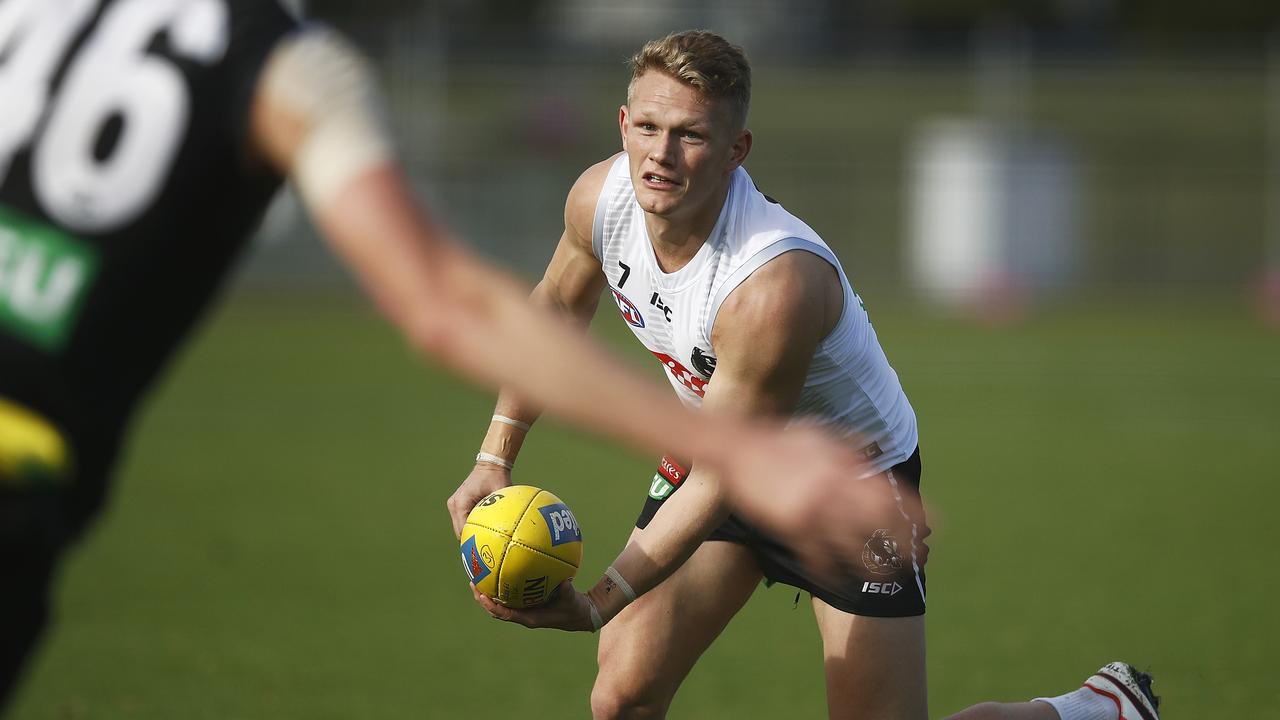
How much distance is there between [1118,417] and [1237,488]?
4.40 m

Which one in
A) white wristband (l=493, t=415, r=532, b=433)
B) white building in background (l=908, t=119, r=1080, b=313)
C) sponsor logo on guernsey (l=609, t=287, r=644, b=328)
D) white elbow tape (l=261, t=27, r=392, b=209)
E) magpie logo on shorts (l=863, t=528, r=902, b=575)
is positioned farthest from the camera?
white building in background (l=908, t=119, r=1080, b=313)

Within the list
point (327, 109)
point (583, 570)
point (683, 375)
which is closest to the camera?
point (327, 109)

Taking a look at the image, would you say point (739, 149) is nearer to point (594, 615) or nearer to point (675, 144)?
point (675, 144)

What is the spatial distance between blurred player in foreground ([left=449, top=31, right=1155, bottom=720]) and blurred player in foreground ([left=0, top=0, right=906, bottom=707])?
70.9 inches

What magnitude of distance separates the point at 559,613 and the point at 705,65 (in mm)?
1605

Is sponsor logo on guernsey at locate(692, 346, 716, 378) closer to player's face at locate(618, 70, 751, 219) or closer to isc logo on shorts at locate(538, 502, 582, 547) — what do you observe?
player's face at locate(618, 70, 751, 219)

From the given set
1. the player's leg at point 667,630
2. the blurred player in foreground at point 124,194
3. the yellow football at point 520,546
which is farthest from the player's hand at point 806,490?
the player's leg at point 667,630

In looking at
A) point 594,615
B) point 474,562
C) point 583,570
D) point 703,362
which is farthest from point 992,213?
point 594,615

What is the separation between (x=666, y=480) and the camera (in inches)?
199

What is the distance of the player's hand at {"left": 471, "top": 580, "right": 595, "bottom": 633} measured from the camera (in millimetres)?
4094

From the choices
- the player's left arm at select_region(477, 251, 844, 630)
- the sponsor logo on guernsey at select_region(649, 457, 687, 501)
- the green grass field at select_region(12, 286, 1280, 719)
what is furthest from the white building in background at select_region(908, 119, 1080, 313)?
the player's left arm at select_region(477, 251, 844, 630)

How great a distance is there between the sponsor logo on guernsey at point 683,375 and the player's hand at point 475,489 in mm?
646

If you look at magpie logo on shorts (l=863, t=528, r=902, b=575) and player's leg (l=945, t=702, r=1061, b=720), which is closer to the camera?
magpie logo on shorts (l=863, t=528, r=902, b=575)

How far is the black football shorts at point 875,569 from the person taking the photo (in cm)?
452
